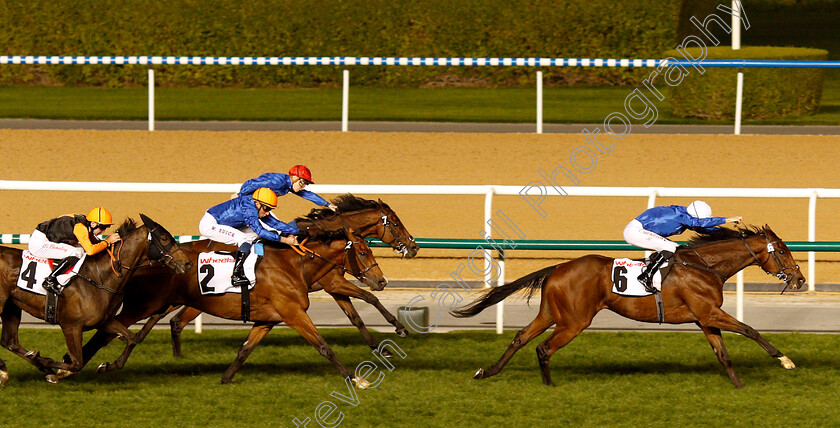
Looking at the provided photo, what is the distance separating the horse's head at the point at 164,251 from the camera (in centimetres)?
664

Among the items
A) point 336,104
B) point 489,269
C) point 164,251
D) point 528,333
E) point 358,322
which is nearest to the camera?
point 164,251

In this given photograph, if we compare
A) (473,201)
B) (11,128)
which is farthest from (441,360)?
(11,128)

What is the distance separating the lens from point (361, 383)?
694 cm

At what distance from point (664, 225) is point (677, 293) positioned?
41cm

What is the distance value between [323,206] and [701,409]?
8.94 ft

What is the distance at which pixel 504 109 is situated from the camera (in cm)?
1608

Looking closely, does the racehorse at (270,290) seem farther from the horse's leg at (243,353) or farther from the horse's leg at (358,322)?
the horse's leg at (358,322)

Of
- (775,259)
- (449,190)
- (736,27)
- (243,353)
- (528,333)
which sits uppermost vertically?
(736,27)

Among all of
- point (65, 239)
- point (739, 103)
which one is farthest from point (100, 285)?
point (739, 103)

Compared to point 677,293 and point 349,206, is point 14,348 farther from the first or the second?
point 677,293

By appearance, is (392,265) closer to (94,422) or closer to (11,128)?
(94,422)

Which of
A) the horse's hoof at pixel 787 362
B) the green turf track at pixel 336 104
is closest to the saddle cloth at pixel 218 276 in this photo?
the horse's hoof at pixel 787 362

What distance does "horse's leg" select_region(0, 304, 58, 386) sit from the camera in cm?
683

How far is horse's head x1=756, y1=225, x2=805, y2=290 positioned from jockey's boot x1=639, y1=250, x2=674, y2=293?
53cm
